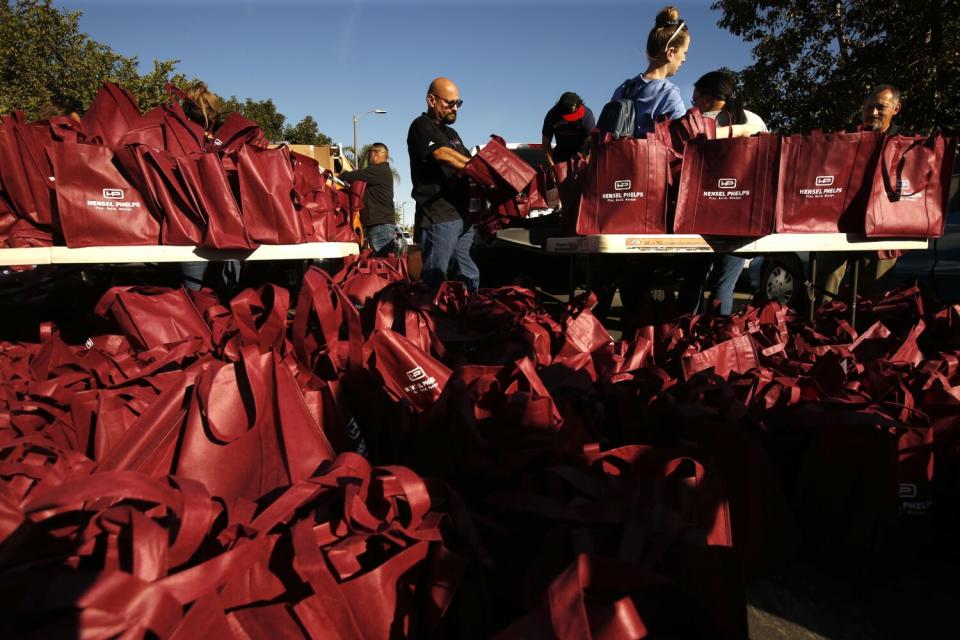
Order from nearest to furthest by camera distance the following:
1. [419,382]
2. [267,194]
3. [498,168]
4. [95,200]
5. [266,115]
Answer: [419,382], [95,200], [267,194], [498,168], [266,115]

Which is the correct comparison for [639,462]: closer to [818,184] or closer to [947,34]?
[818,184]

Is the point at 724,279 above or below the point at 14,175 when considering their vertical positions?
below

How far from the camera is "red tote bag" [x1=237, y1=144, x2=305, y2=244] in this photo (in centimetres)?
282

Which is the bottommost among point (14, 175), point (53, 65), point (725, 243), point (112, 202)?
point (725, 243)

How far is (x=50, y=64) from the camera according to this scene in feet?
54.7

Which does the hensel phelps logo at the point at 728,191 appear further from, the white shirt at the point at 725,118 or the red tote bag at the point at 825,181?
the white shirt at the point at 725,118

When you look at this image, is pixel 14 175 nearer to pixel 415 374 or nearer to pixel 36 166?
pixel 36 166

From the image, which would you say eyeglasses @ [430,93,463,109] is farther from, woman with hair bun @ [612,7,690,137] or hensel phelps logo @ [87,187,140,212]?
hensel phelps logo @ [87,187,140,212]

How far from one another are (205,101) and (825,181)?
4.22m

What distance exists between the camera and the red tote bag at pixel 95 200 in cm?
260

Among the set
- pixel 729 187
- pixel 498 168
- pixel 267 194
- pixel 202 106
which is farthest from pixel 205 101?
pixel 729 187

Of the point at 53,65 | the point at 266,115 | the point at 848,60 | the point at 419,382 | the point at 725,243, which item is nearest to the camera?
A: the point at 419,382

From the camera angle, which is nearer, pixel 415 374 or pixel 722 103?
pixel 415 374

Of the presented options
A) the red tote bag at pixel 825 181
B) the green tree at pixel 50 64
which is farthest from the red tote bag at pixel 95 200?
the green tree at pixel 50 64
